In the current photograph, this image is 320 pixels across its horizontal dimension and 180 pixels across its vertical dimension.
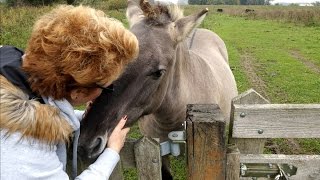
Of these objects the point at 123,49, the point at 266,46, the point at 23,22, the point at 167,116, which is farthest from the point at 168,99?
the point at 266,46

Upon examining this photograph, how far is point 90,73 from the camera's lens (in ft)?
5.24

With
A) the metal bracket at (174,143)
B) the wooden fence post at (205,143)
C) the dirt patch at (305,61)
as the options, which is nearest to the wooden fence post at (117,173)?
the metal bracket at (174,143)

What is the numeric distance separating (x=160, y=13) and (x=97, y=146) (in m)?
1.32

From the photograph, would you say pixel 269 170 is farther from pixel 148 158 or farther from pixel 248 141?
pixel 148 158

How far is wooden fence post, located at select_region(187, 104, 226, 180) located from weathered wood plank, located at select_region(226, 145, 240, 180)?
0.05 metres

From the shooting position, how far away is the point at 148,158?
1949 millimetres

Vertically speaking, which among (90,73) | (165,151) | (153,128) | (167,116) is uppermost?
(90,73)

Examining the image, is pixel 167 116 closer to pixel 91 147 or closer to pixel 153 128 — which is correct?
pixel 153 128

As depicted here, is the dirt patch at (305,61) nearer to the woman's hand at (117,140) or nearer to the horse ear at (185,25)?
the horse ear at (185,25)

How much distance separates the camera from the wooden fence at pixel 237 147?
180 cm

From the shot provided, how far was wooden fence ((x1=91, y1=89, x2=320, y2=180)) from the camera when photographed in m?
→ 1.80

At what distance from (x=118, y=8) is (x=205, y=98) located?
30521mm

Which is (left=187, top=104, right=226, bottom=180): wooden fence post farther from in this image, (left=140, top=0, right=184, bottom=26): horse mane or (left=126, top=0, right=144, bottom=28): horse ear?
(left=126, top=0, right=144, bottom=28): horse ear

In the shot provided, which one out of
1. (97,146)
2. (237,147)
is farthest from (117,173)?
(237,147)
